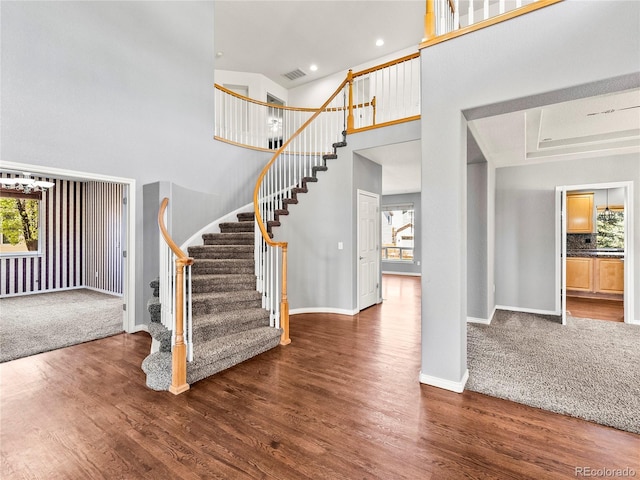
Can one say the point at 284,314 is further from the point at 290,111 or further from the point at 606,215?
the point at 606,215

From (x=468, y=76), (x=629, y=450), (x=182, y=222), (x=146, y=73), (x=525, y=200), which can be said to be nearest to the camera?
(x=629, y=450)

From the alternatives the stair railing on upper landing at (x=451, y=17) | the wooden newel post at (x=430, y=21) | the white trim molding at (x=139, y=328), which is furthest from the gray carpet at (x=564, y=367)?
the white trim molding at (x=139, y=328)

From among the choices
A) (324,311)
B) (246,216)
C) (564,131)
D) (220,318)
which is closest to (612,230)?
(564,131)

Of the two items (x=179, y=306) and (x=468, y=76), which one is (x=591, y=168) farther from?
(x=179, y=306)

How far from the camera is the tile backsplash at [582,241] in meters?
6.64

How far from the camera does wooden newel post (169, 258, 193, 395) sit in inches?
101

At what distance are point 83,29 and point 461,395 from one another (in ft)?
18.5

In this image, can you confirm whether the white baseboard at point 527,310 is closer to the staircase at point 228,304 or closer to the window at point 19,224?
the staircase at point 228,304

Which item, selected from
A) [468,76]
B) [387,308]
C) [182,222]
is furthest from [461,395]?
[182,222]

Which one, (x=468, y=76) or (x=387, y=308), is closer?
(x=468, y=76)

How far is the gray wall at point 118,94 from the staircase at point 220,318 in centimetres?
99

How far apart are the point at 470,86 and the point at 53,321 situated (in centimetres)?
624

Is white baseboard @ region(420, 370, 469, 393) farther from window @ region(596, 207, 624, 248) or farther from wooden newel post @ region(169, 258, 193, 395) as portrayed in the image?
window @ region(596, 207, 624, 248)

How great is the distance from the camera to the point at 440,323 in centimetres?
266
